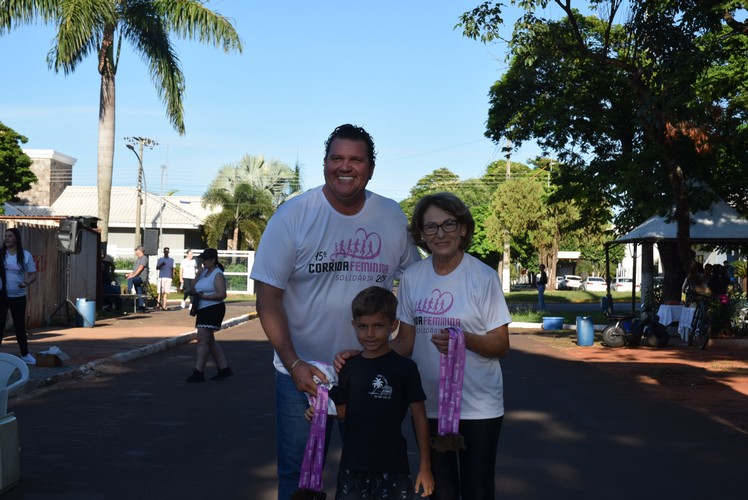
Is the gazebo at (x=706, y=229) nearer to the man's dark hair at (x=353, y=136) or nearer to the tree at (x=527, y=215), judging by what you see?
the man's dark hair at (x=353, y=136)

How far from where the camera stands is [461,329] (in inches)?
159

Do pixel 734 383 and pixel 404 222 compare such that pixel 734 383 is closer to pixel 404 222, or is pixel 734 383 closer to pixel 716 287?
pixel 716 287

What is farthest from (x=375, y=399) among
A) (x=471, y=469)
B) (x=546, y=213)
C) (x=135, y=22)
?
(x=546, y=213)

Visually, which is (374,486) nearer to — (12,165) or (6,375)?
(6,375)

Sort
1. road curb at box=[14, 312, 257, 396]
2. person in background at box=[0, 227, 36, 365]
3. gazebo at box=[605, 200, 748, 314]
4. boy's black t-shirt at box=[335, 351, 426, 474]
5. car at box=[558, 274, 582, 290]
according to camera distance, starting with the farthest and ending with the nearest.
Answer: car at box=[558, 274, 582, 290] < gazebo at box=[605, 200, 748, 314] < person in background at box=[0, 227, 36, 365] < road curb at box=[14, 312, 257, 396] < boy's black t-shirt at box=[335, 351, 426, 474]

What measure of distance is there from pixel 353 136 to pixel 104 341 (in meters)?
14.7

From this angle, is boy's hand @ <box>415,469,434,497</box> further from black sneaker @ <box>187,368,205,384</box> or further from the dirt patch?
black sneaker @ <box>187,368,205,384</box>

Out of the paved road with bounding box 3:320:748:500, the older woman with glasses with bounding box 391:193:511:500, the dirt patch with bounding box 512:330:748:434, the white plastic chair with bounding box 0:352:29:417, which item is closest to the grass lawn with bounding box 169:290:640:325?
the dirt patch with bounding box 512:330:748:434

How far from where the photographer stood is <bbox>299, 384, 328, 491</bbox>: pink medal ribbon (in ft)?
12.7

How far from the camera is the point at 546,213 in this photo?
64.9 metres

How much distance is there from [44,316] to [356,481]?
63.8 ft

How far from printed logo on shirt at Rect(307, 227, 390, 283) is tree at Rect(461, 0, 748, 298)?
13.3 m

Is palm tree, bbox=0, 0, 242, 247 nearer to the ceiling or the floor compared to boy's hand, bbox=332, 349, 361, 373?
nearer to the ceiling

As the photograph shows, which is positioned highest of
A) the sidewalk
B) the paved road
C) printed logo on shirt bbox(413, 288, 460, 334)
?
printed logo on shirt bbox(413, 288, 460, 334)
